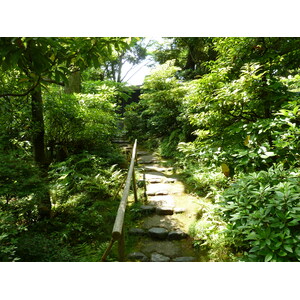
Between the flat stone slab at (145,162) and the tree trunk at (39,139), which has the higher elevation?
the tree trunk at (39,139)

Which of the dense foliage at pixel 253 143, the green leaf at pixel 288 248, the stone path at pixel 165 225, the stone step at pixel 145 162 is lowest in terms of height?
the stone step at pixel 145 162

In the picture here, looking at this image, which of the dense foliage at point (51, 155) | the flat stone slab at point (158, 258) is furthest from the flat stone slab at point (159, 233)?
the dense foliage at point (51, 155)

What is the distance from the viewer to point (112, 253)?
2684mm

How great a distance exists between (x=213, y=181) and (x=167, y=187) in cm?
120

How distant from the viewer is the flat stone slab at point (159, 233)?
3084 millimetres

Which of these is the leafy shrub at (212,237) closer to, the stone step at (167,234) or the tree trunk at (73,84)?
the stone step at (167,234)

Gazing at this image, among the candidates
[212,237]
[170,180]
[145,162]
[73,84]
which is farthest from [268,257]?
[73,84]

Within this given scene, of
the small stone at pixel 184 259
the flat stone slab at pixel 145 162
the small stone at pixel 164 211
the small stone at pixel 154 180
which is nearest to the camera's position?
the small stone at pixel 184 259

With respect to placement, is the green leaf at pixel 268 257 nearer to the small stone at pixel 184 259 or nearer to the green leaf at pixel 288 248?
the green leaf at pixel 288 248

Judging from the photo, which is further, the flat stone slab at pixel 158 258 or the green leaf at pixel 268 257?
the flat stone slab at pixel 158 258

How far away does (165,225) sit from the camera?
3.38 m

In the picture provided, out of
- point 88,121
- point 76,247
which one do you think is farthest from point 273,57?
point 88,121

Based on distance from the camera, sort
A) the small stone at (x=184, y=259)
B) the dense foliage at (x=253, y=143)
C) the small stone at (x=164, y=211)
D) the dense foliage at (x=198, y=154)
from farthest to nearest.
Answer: the small stone at (x=164, y=211) → the small stone at (x=184, y=259) → the dense foliage at (x=198, y=154) → the dense foliage at (x=253, y=143)
